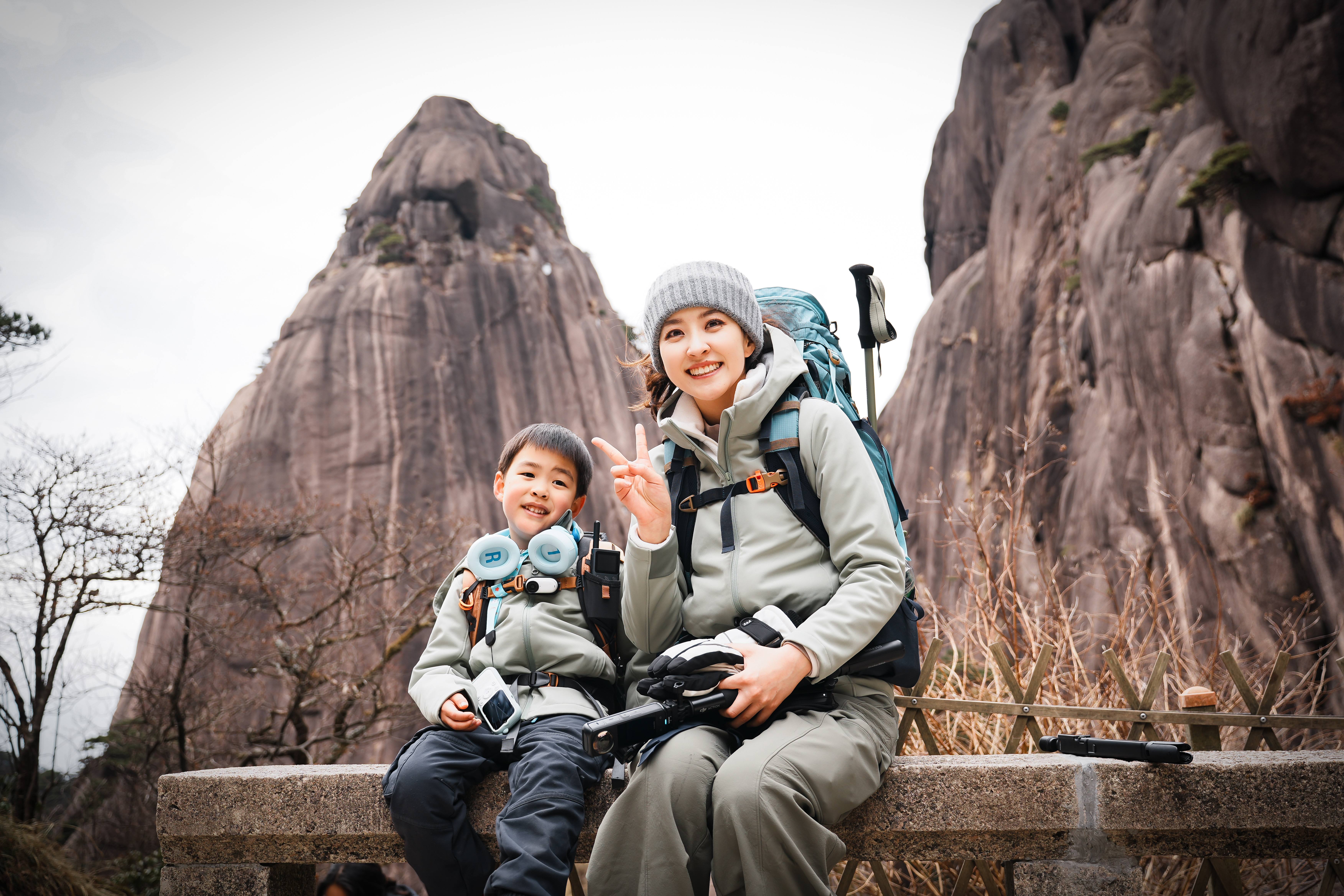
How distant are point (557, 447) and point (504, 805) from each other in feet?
3.34

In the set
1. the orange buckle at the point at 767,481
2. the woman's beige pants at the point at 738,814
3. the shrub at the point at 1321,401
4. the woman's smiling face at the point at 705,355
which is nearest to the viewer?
the woman's beige pants at the point at 738,814

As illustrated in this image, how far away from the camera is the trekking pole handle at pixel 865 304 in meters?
2.66

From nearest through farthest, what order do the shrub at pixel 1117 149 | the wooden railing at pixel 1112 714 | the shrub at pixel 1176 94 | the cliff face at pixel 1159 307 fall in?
the wooden railing at pixel 1112 714 → the cliff face at pixel 1159 307 → the shrub at pixel 1176 94 → the shrub at pixel 1117 149

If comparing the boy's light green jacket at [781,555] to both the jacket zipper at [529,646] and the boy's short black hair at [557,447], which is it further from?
the boy's short black hair at [557,447]

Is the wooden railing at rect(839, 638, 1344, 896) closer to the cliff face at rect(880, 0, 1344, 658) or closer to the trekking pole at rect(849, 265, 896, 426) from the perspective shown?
the cliff face at rect(880, 0, 1344, 658)

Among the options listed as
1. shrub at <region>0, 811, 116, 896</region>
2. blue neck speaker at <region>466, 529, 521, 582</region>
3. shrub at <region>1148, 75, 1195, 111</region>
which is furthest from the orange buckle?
shrub at <region>1148, 75, 1195, 111</region>

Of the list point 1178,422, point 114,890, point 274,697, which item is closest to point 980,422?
point 1178,422

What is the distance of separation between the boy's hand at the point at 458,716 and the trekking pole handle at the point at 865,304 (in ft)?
5.46

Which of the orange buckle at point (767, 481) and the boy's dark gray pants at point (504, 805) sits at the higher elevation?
the orange buckle at point (767, 481)

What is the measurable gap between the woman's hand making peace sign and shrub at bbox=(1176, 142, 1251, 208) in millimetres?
11811

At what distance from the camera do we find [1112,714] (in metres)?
2.91

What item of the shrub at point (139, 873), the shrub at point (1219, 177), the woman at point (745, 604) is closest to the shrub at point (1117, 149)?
the shrub at point (1219, 177)

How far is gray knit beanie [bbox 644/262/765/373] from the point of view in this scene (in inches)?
85.0

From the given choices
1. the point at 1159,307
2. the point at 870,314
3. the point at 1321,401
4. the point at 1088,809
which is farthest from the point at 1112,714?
the point at 1159,307
